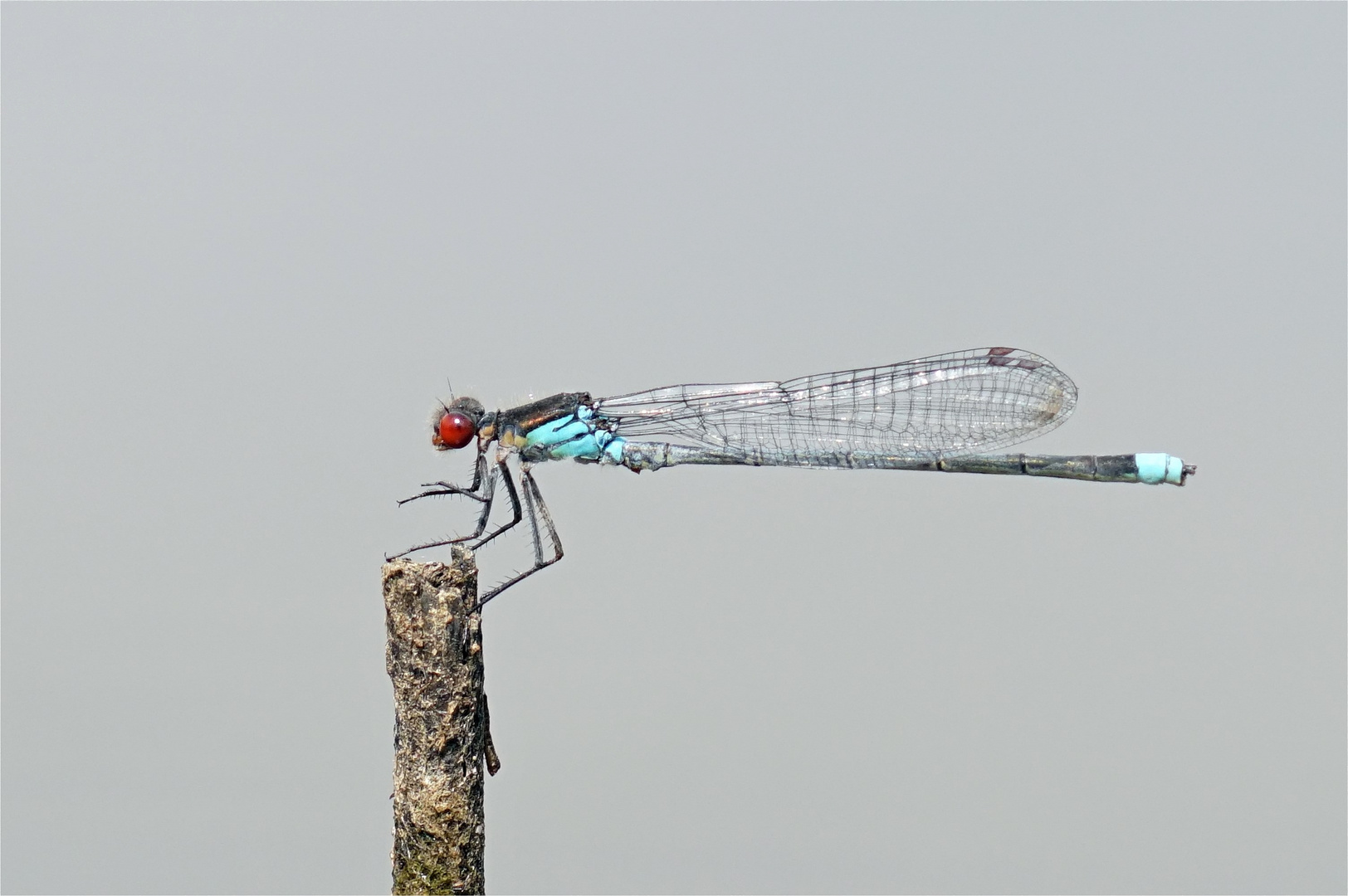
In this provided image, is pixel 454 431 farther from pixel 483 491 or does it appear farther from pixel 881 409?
pixel 881 409

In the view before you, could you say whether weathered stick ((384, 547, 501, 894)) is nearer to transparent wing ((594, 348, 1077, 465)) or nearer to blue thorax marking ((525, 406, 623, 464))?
blue thorax marking ((525, 406, 623, 464))

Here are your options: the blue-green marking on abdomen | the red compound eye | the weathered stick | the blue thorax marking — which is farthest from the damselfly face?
the blue-green marking on abdomen

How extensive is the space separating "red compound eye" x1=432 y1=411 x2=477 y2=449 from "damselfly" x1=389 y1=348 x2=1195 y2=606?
594 mm

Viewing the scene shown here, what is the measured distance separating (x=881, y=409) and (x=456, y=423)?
7.84ft

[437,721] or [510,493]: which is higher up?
[510,493]

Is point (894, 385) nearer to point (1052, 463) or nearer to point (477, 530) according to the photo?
point (1052, 463)

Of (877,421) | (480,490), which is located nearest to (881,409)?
(877,421)

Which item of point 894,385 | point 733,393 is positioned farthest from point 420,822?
point 894,385

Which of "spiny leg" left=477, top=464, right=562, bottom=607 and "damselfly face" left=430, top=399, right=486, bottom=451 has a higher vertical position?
"damselfly face" left=430, top=399, right=486, bottom=451

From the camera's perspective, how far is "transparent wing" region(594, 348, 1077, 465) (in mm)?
6352

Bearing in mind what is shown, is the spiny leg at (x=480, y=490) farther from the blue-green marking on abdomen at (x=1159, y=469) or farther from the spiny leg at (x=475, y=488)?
the blue-green marking on abdomen at (x=1159, y=469)

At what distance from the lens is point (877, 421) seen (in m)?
6.51

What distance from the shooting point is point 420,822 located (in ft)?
15.4

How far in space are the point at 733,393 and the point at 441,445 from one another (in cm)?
163
